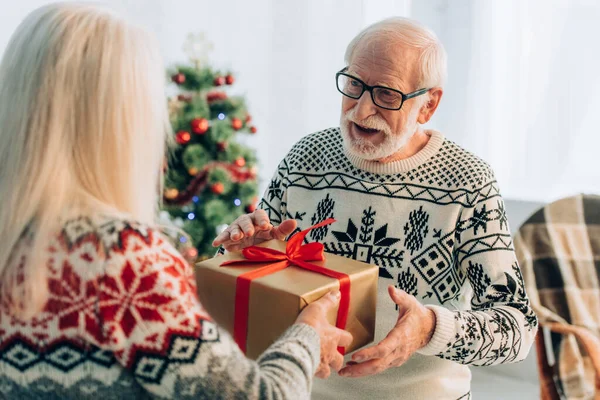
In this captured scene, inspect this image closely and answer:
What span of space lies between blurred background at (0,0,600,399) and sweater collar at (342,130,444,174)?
1.71 metres

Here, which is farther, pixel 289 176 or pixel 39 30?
pixel 289 176

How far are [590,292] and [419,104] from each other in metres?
1.30

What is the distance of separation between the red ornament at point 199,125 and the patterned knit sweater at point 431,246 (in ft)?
4.70

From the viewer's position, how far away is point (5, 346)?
2.82ft

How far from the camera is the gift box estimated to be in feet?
3.64

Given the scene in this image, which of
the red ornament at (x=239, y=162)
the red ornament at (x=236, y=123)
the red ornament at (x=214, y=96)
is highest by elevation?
the red ornament at (x=214, y=96)

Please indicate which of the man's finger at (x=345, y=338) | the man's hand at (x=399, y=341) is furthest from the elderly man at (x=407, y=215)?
the man's finger at (x=345, y=338)

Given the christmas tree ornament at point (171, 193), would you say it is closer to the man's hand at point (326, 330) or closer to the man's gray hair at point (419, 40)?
the man's gray hair at point (419, 40)

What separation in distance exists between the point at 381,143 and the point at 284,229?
1.12 ft

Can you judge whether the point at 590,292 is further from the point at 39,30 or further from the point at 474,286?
the point at 39,30

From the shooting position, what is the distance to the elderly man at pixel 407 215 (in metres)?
1.43

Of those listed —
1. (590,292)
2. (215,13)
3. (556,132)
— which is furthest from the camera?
(215,13)

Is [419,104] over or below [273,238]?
over

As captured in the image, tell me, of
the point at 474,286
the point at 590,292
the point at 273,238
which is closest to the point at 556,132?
the point at 590,292
